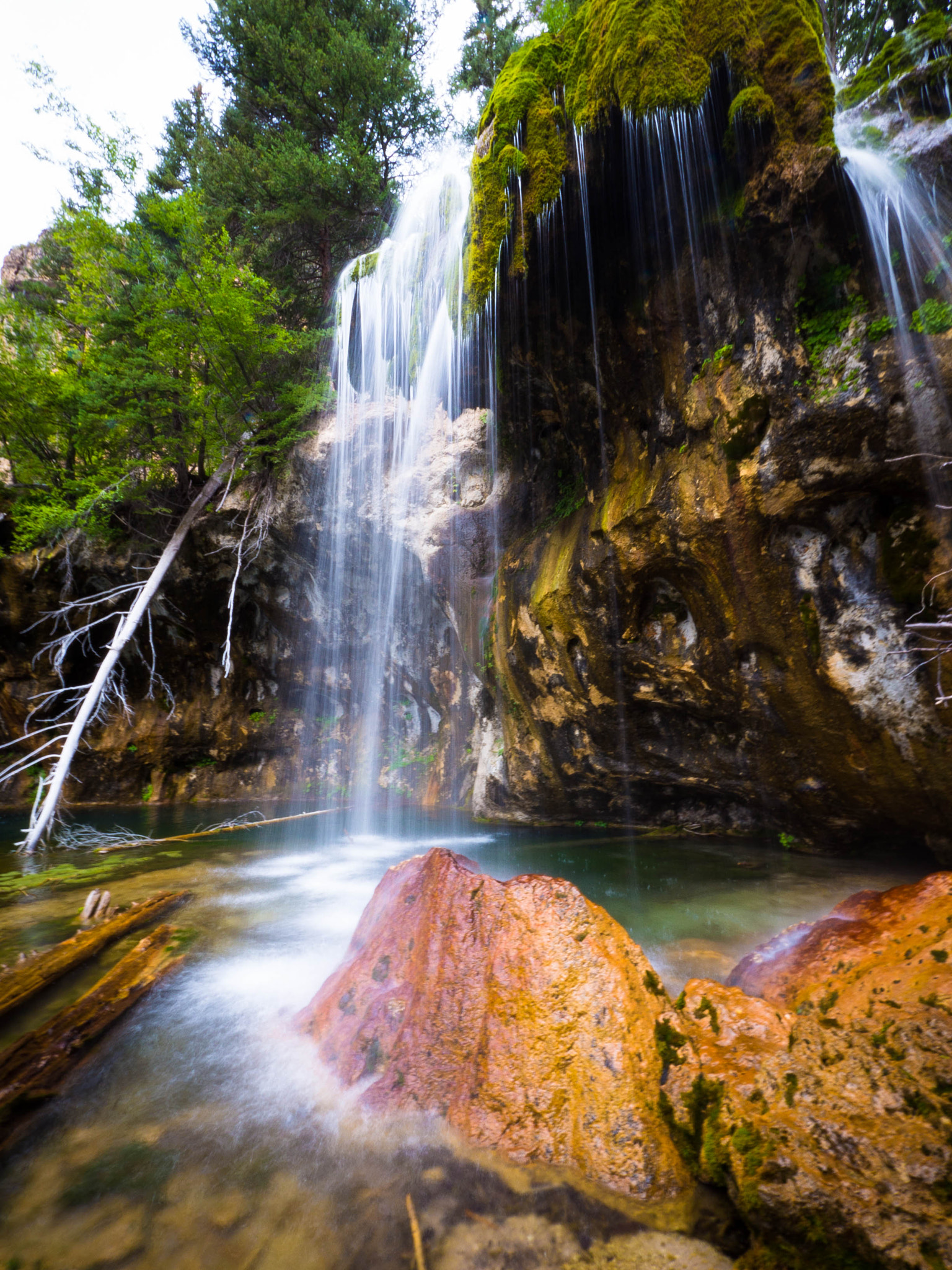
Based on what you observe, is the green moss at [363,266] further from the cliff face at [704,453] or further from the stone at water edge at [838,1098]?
the stone at water edge at [838,1098]

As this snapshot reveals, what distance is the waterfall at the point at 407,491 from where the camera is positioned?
33.4 ft

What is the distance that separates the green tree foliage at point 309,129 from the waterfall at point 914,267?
1246cm

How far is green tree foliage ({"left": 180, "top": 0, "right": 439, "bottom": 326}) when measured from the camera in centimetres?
1238

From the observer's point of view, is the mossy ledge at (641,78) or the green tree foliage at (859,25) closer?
the mossy ledge at (641,78)

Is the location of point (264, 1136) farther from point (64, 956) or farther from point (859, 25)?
point (859, 25)

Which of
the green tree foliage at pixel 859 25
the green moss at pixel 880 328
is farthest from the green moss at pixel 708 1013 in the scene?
the green tree foliage at pixel 859 25

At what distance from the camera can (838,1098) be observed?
196 centimetres

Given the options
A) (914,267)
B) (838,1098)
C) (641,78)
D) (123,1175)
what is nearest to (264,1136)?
(123,1175)

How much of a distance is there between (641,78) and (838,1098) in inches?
302

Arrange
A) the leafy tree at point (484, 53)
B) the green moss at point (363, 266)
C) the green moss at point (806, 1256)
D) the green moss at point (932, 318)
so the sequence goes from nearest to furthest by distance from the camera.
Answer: the green moss at point (806, 1256), the green moss at point (932, 318), the green moss at point (363, 266), the leafy tree at point (484, 53)

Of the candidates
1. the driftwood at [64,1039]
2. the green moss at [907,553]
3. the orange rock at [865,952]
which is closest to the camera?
the orange rock at [865,952]

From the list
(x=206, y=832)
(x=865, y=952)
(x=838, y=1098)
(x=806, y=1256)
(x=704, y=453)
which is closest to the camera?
(x=806, y=1256)

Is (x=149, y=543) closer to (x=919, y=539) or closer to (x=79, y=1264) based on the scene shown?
(x=79, y=1264)

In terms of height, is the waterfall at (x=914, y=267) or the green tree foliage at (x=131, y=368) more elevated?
the green tree foliage at (x=131, y=368)
